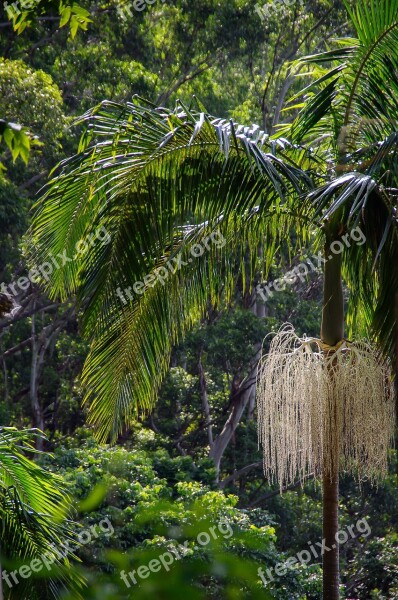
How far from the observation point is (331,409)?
15.9ft

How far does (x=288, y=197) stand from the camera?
17.4 ft

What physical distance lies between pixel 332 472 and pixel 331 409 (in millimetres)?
341

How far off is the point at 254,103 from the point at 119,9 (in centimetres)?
399

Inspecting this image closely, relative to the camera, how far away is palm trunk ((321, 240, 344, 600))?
4930 mm

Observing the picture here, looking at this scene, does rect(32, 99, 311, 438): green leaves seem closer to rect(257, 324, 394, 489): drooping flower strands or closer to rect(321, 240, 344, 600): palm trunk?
rect(321, 240, 344, 600): palm trunk

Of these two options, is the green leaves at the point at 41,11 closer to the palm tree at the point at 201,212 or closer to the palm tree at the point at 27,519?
the palm tree at the point at 201,212

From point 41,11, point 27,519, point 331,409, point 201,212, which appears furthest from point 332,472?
point 41,11

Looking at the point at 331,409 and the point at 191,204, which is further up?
the point at 191,204

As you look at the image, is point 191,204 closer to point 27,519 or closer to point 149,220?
point 149,220

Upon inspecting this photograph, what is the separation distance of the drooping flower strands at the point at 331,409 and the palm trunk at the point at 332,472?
70 mm

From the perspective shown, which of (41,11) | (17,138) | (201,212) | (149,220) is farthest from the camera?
(201,212)

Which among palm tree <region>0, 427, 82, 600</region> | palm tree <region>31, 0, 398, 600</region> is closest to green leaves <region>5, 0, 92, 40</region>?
palm tree <region>31, 0, 398, 600</region>

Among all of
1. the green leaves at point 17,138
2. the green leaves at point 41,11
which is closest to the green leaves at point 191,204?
the green leaves at point 41,11

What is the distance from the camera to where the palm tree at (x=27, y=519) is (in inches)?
197
